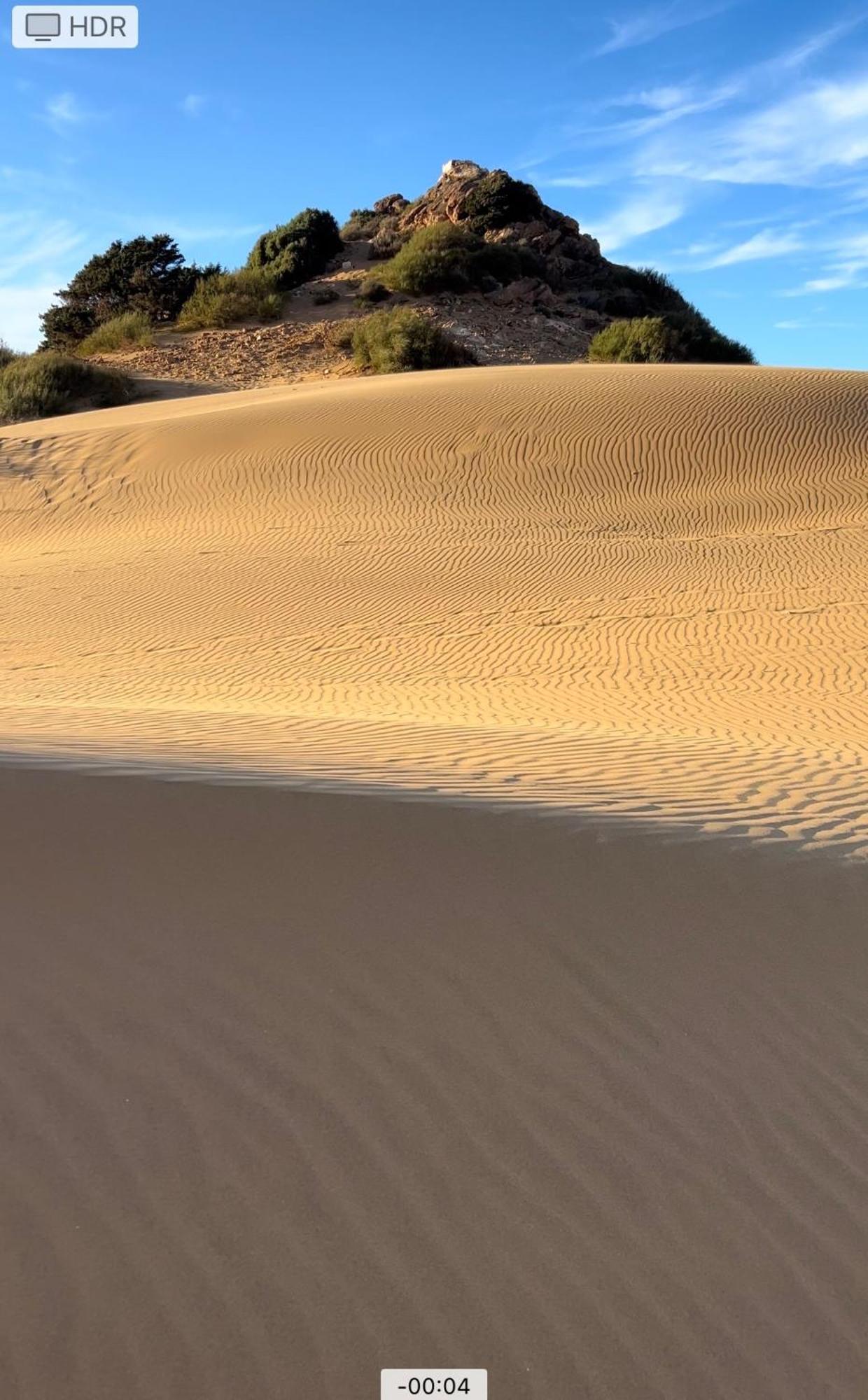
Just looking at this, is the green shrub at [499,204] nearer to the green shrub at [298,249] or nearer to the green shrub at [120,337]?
the green shrub at [298,249]

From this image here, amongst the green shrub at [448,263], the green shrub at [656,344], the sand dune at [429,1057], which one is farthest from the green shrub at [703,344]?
the sand dune at [429,1057]

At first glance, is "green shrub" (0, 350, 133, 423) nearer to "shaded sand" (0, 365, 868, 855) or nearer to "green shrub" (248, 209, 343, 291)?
"shaded sand" (0, 365, 868, 855)

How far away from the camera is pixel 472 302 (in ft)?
123

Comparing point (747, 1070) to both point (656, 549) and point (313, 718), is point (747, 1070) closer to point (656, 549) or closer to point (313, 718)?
point (313, 718)

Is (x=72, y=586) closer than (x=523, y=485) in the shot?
Yes

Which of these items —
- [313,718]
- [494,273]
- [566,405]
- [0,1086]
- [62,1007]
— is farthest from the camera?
[494,273]

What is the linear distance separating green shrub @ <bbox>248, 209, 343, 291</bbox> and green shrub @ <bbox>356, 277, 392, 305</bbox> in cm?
378

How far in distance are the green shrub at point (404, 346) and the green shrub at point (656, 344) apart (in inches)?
152

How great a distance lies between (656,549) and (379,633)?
5117 millimetres

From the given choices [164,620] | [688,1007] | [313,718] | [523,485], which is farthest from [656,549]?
[688,1007]

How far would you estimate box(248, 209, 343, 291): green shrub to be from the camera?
4156 centimetres

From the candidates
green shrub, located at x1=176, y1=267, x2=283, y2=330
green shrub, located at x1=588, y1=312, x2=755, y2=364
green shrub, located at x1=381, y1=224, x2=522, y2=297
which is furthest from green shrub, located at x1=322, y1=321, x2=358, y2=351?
green shrub, located at x1=588, y1=312, x2=755, y2=364

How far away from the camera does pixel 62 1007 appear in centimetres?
328

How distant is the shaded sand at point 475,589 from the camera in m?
6.64
